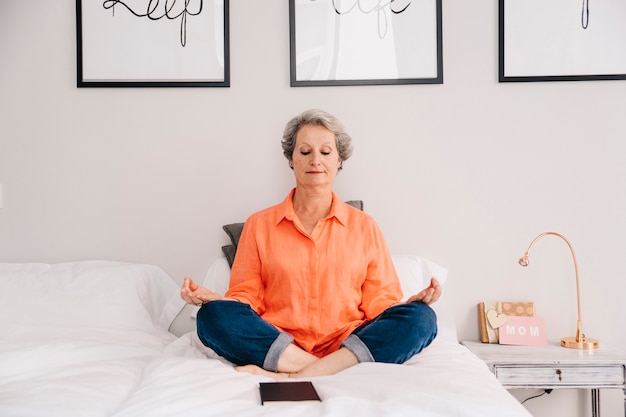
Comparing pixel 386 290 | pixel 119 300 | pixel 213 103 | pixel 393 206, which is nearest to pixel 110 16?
pixel 213 103

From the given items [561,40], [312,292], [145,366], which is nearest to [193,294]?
[145,366]

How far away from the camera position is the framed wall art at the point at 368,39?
2.33 meters

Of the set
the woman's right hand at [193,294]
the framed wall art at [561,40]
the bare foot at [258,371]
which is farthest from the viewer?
the framed wall art at [561,40]

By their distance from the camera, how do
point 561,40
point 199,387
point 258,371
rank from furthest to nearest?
point 561,40, point 258,371, point 199,387

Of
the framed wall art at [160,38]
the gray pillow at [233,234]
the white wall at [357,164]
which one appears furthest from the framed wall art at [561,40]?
the framed wall art at [160,38]

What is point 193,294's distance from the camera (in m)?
1.65

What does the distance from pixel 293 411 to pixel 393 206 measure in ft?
4.37

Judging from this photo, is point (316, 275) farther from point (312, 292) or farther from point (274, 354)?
point (274, 354)

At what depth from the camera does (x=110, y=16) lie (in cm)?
235

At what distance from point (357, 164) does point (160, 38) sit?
3.15 feet

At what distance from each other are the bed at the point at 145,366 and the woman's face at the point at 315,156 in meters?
0.51

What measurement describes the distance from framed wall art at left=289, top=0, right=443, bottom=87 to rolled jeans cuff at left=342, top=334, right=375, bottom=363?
115 centimetres

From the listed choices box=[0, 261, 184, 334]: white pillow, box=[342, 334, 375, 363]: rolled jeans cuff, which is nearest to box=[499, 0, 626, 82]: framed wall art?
box=[342, 334, 375, 363]: rolled jeans cuff

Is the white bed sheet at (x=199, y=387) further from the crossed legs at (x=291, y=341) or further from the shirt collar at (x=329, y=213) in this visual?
the shirt collar at (x=329, y=213)
